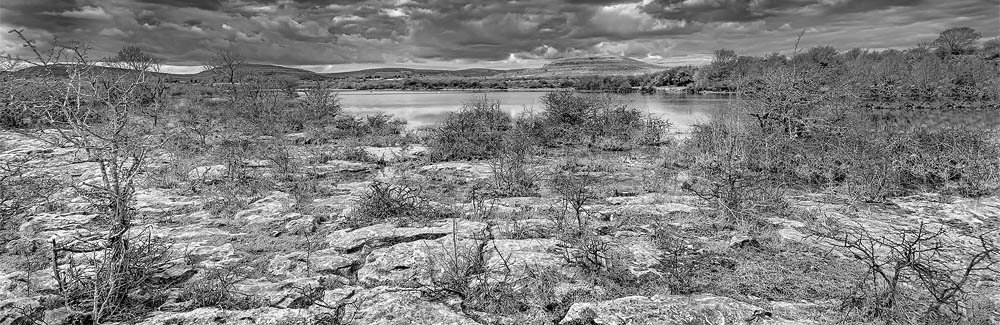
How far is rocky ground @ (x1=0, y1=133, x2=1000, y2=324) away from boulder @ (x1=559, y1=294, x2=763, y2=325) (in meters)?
0.01

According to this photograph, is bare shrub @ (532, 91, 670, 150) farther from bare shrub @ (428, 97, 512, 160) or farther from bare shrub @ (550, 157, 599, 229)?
bare shrub @ (550, 157, 599, 229)

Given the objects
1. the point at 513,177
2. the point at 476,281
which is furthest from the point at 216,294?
the point at 513,177

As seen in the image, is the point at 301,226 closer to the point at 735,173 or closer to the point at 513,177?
the point at 513,177

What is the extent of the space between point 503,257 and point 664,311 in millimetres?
1480

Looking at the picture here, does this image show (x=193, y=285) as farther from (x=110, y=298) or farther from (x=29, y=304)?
(x=29, y=304)

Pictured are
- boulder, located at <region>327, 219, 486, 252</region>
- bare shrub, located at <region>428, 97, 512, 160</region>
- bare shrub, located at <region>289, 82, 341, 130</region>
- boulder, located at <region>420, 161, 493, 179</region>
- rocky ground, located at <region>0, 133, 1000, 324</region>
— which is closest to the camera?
rocky ground, located at <region>0, 133, 1000, 324</region>

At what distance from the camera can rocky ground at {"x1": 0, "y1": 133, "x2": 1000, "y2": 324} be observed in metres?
3.63

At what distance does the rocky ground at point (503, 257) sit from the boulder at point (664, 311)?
0.01 m

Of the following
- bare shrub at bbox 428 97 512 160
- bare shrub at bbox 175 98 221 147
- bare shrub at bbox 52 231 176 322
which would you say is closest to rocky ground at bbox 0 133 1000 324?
bare shrub at bbox 52 231 176 322

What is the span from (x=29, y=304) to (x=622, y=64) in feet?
475

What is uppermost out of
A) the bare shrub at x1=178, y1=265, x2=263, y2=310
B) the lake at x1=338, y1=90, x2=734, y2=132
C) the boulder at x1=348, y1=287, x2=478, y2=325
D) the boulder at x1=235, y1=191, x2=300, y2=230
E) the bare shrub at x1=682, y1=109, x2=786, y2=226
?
the lake at x1=338, y1=90, x2=734, y2=132

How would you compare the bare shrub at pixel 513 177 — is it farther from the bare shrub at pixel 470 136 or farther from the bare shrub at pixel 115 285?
the bare shrub at pixel 115 285

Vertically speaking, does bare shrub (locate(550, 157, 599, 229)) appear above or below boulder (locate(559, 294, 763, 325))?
above

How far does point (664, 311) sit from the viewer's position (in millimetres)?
3572
